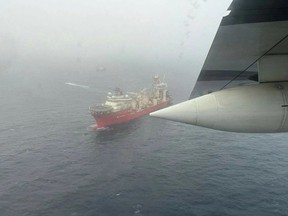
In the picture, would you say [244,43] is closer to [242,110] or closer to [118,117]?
[242,110]

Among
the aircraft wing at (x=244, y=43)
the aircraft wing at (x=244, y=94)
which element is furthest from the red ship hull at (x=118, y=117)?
the aircraft wing at (x=244, y=94)

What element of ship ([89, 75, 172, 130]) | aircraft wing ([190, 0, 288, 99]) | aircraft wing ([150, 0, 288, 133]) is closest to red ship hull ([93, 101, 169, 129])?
ship ([89, 75, 172, 130])

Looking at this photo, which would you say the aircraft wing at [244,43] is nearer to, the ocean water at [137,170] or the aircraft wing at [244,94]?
the aircraft wing at [244,94]

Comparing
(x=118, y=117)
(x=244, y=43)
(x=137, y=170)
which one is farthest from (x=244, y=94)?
(x=118, y=117)

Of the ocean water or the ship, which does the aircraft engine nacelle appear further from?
the ship

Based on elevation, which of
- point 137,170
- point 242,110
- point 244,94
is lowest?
point 137,170

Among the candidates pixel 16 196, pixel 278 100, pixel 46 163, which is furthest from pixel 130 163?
pixel 278 100

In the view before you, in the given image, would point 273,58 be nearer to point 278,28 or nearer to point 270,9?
point 278,28
